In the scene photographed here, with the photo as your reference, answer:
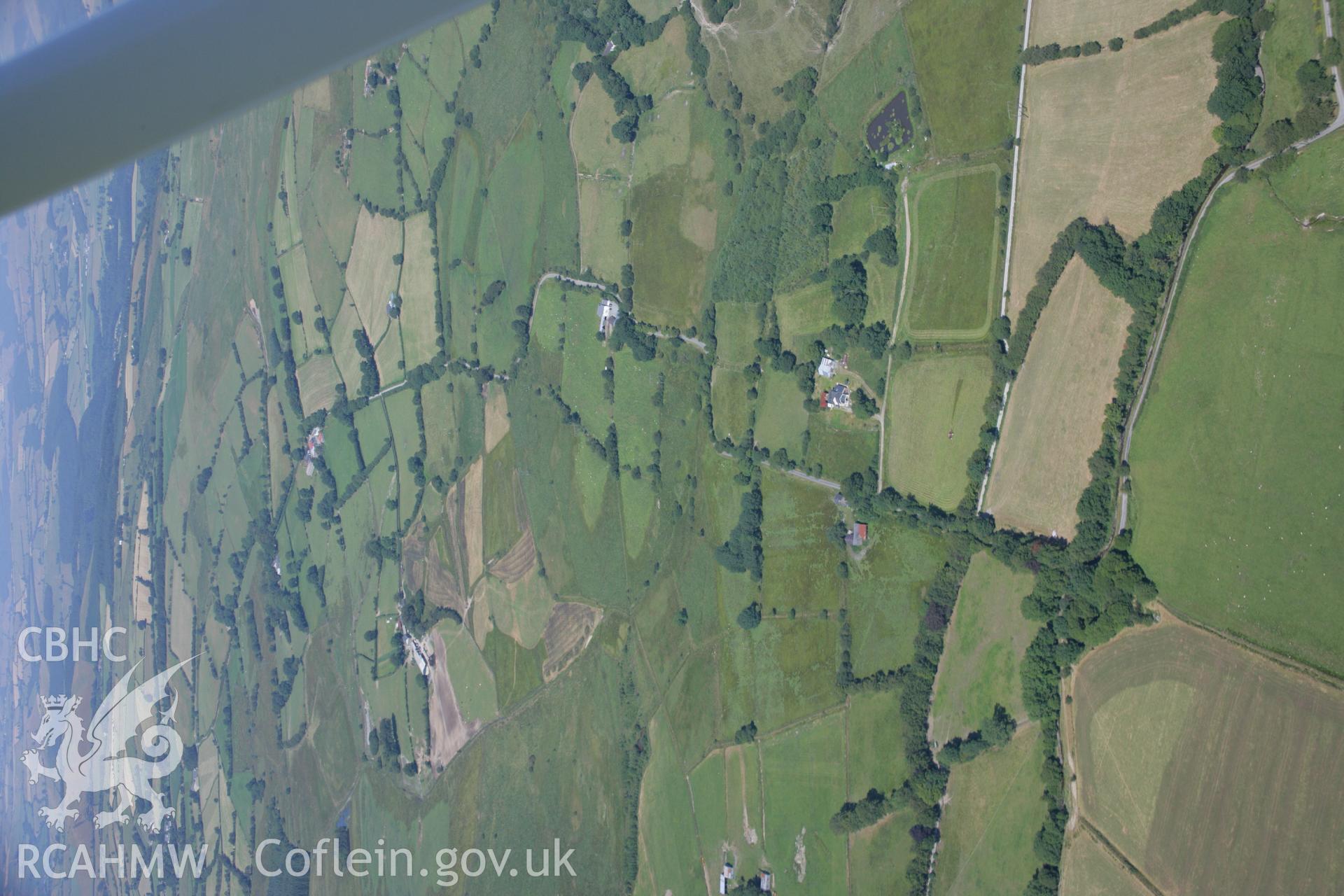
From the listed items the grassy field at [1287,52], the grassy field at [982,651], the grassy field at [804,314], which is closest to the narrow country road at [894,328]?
the grassy field at [804,314]

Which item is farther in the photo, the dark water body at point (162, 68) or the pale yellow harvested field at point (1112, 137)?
the pale yellow harvested field at point (1112, 137)

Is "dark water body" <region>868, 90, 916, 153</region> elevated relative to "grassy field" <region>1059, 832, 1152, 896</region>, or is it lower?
elevated

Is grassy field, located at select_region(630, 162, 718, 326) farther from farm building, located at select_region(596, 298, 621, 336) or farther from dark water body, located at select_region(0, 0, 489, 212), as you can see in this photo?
dark water body, located at select_region(0, 0, 489, 212)

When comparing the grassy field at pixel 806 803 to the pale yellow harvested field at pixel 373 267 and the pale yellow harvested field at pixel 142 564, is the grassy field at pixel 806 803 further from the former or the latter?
the pale yellow harvested field at pixel 142 564

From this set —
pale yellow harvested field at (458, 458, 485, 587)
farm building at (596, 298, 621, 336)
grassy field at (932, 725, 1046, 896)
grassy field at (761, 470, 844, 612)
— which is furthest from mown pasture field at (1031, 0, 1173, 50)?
pale yellow harvested field at (458, 458, 485, 587)

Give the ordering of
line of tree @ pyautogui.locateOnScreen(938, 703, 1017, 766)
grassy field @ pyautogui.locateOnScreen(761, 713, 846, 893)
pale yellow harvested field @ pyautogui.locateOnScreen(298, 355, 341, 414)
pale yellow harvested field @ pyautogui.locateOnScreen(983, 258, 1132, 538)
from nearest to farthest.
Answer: pale yellow harvested field @ pyautogui.locateOnScreen(983, 258, 1132, 538), line of tree @ pyautogui.locateOnScreen(938, 703, 1017, 766), grassy field @ pyautogui.locateOnScreen(761, 713, 846, 893), pale yellow harvested field @ pyautogui.locateOnScreen(298, 355, 341, 414)

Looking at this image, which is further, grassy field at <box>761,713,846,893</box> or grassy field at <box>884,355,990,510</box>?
grassy field at <box>761,713,846,893</box>
